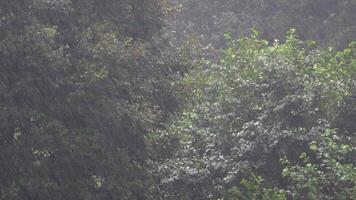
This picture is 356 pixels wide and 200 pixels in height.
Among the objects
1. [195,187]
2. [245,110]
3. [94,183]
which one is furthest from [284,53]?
[94,183]

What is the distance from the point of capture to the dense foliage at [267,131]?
7.56m

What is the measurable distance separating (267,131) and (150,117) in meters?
1.83

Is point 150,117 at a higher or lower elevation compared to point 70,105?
higher

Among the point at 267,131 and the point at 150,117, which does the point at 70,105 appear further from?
the point at 267,131

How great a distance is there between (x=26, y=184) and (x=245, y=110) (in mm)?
3448

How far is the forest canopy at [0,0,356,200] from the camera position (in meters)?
7.69

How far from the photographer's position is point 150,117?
913 centimetres

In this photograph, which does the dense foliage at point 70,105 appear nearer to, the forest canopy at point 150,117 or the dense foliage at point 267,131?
the forest canopy at point 150,117

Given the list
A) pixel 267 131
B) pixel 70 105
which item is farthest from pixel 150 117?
pixel 267 131

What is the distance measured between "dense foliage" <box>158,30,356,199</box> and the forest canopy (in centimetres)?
2

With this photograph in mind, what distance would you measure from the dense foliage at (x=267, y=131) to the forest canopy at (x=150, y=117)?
0.02m

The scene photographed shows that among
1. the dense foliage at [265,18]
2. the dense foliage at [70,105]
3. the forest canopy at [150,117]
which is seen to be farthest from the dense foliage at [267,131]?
the dense foliage at [265,18]

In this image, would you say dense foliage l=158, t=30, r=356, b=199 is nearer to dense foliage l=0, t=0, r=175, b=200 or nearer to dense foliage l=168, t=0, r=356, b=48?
dense foliage l=0, t=0, r=175, b=200

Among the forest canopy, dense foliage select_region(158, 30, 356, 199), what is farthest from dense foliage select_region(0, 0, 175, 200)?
dense foliage select_region(158, 30, 356, 199)
